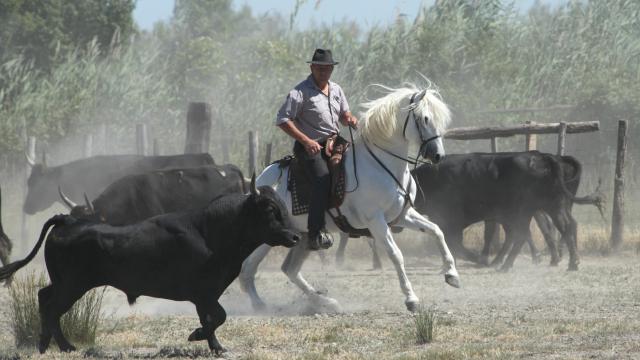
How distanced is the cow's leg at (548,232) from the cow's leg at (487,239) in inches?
28.5

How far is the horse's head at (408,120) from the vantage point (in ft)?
38.0

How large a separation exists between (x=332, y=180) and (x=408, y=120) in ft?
3.03

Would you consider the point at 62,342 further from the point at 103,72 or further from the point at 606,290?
the point at 103,72

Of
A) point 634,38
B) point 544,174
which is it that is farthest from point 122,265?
point 634,38

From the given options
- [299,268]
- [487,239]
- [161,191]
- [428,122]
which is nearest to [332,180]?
[428,122]

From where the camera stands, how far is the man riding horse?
11.4 metres

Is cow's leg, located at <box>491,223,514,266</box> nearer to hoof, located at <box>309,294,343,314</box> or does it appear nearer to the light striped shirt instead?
hoof, located at <box>309,294,343,314</box>

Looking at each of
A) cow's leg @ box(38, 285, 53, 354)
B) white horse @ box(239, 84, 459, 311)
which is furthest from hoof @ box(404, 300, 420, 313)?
cow's leg @ box(38, 285, 53, 354)

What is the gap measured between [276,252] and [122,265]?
31.5 feet

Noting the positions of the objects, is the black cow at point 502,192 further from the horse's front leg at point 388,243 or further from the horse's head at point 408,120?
the horse's front leg at point 388,243

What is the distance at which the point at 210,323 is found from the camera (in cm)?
901

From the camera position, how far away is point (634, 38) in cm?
4128

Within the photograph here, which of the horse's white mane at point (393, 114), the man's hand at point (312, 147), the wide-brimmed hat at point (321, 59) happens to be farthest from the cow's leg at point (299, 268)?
the wide-brimmed hat at point (321, 59)

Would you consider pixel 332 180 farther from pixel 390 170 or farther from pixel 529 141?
pixel 529 141
